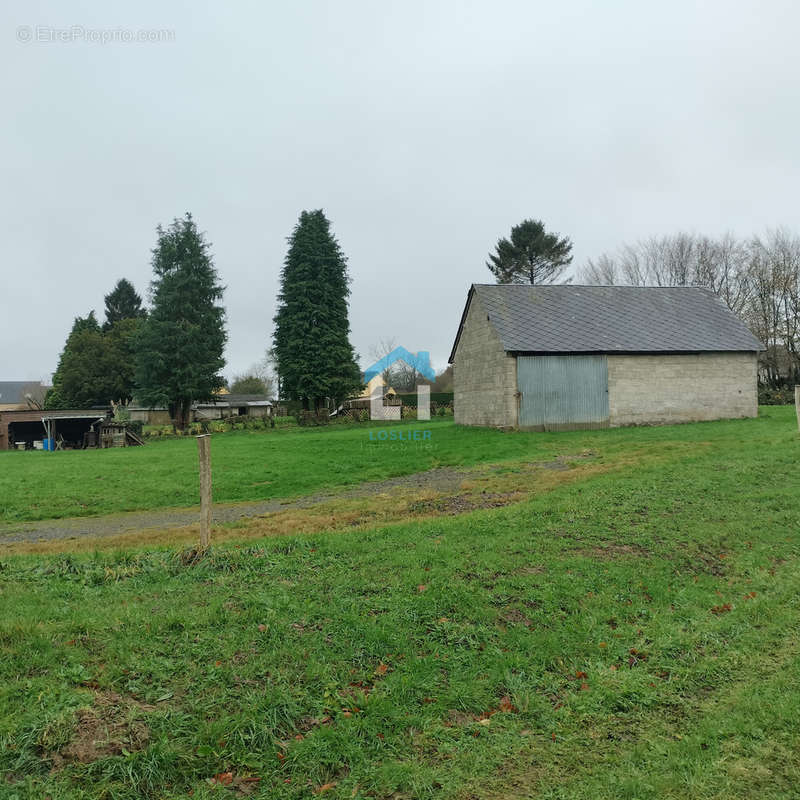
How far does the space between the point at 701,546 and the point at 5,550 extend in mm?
9237

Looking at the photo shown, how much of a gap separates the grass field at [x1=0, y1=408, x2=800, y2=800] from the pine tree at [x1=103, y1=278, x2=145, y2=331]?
73.8 m

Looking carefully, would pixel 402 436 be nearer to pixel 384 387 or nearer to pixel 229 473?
pixel 229 473

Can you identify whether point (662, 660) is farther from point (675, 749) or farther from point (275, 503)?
point (275, 503)

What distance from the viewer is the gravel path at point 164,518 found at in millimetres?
9906

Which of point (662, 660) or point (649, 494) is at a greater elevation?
point (649, 494)

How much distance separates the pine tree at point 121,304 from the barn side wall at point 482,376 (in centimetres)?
5633

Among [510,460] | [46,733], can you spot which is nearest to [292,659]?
[46,733]

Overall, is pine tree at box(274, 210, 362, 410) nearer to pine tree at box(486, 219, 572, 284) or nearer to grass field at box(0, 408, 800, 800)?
pine tree at box(486, 219, 572, 284)

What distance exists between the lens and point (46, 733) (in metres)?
3.30

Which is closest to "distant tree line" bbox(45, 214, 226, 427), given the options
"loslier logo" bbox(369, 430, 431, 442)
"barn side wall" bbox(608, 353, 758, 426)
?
"loslier logo" bbox(369, 430, 431, 442)

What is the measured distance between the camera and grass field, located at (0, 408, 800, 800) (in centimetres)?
329

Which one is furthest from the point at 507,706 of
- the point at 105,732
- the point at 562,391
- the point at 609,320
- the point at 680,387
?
the point at 609,320

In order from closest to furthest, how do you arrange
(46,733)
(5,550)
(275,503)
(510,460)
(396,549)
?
(46,733), (396,549), (5,550), (275,503), (510,460)

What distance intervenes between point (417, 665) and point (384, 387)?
5113cm
